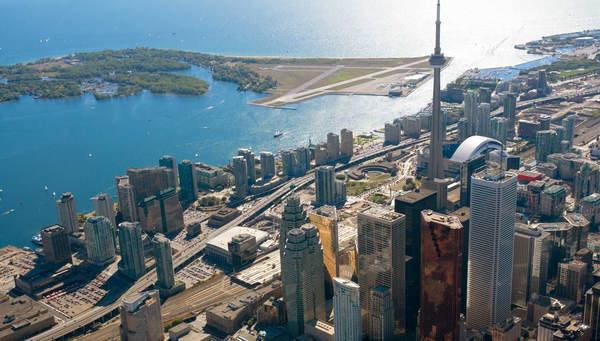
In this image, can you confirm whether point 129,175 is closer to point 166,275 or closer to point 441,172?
point 166,275

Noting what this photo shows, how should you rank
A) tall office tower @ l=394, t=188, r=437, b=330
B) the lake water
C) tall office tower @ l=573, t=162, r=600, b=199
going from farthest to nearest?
the lake water → tall office tower @ l=573, t=162, r=600, b=199 → tall office tower @ l=394, t=188, r=437, b=330

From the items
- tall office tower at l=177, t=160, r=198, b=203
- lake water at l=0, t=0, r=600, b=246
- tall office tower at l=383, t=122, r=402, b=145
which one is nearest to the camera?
tall office tower at l=177, t=160, r=198, b=203

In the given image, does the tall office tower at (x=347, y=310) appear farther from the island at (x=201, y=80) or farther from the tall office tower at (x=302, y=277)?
the island at (x=201, y=80)

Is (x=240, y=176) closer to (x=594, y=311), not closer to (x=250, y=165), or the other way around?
(x=250, y=165)

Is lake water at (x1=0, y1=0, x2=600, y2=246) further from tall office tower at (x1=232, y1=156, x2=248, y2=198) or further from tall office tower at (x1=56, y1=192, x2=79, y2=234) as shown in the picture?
tall office tower at (x1=232, y1=156, x2=248, y2=198)

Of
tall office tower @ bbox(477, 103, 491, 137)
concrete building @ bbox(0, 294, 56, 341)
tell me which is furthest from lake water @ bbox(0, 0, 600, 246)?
tall office tower @ bbox(477, 103, 491, 137)

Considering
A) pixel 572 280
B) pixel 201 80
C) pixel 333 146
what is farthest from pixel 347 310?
pixel 201 80

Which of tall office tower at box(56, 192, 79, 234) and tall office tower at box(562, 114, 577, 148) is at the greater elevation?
tall office tower at box(562, 114, 577, 148)
